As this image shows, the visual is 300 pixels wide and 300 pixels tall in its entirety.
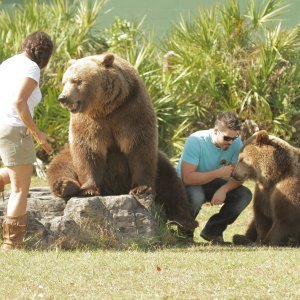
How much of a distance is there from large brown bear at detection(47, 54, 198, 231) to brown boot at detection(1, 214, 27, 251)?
31.2 inches

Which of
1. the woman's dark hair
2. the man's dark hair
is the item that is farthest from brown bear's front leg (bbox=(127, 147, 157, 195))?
the woman's dark hair

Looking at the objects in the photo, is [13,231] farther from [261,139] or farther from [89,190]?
[261,139]

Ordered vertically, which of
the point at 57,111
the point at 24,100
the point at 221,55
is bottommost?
the point at 57,111

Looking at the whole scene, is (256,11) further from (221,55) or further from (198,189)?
(198,189)

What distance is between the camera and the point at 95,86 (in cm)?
857

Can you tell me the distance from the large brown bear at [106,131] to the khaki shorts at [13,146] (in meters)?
0.66

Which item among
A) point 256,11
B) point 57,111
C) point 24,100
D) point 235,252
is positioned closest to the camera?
point 24,100

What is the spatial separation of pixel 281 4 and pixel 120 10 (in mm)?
3478

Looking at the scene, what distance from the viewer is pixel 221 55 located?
15977 millimetres

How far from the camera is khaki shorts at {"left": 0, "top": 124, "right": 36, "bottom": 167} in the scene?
7898 mm

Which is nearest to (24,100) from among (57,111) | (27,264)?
(27,264)

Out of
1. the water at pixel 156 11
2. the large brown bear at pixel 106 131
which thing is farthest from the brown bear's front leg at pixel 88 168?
the water at pixel 156 11

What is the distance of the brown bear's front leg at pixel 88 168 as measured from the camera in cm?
864

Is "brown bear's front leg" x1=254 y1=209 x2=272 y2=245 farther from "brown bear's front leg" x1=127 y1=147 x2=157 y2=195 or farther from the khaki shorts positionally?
the khaki shorts
